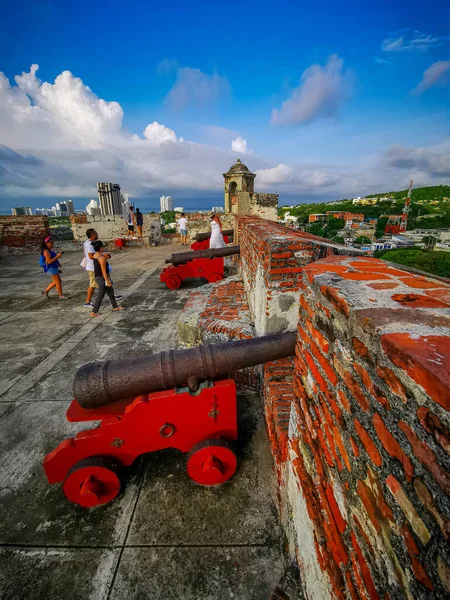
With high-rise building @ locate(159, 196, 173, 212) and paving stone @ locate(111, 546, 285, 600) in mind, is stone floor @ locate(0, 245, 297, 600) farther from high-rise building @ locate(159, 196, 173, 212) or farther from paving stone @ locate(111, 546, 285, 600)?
high-rise building @ locate(159, 196, 173, 212)

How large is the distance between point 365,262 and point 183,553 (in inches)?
87.9

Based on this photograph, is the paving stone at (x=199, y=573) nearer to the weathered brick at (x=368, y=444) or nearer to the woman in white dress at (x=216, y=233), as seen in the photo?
the weathered brick at (x=368, y=444)

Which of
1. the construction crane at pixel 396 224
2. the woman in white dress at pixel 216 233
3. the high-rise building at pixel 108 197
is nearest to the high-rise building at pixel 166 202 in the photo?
the construction crane at pixel 396 224

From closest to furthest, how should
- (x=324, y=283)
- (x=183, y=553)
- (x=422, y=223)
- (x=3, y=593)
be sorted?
(x=324, y=283) → (x=3, y=593) → (x=183, y=553) → (x=422, y=223)

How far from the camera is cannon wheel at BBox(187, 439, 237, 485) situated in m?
2.15

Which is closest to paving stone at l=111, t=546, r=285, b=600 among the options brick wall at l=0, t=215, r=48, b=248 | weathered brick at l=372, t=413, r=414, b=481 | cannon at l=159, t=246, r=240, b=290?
weathered brick at l=372, t=413, r=414, b=481

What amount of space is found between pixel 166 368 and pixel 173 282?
508 cm

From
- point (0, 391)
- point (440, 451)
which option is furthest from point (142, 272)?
point (440, 451)

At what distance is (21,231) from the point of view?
1170cm

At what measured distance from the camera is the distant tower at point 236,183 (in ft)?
55.5

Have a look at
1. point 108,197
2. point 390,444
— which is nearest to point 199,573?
point 390,444

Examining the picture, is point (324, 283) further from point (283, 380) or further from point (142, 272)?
point (142, 272)

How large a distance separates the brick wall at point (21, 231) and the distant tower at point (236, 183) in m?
10.0

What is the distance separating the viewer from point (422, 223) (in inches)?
2314
